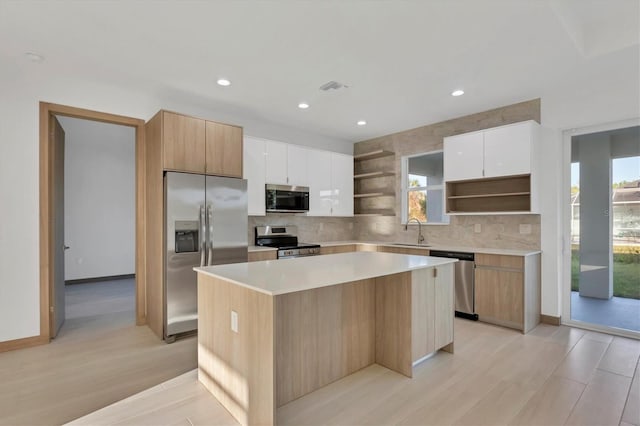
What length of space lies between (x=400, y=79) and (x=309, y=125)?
201 centimetres

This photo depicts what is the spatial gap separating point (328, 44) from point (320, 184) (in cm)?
276

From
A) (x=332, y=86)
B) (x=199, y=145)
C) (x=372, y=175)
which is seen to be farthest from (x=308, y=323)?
(x=372, y=175)

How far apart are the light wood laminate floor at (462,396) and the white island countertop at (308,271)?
0.86 metres

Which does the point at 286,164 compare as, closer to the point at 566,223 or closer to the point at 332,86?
the point at 332,86

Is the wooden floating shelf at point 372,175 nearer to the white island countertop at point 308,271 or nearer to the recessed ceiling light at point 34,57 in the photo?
the white island countertop at point 308,271

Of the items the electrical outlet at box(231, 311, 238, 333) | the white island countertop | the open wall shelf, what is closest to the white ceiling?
the open wall shelf

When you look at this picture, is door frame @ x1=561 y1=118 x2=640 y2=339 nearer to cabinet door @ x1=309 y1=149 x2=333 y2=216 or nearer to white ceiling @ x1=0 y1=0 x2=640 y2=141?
white ceiling @ x1=0 y1=0 x2=640 y2=141

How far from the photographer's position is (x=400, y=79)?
3.36 m

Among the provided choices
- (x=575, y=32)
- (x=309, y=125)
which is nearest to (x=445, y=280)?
(x=575, y=32)

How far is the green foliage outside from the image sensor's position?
3.34 metres

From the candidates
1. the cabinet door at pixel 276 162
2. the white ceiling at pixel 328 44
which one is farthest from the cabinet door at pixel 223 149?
the cabinet door at pixel 276 162

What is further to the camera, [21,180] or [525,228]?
[525,228]

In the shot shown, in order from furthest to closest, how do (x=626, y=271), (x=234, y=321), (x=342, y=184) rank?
1. (x=342, y=184)
2. (x=626, y=271)
3. (x=234, y=321)

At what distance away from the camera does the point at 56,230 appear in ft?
11.7
